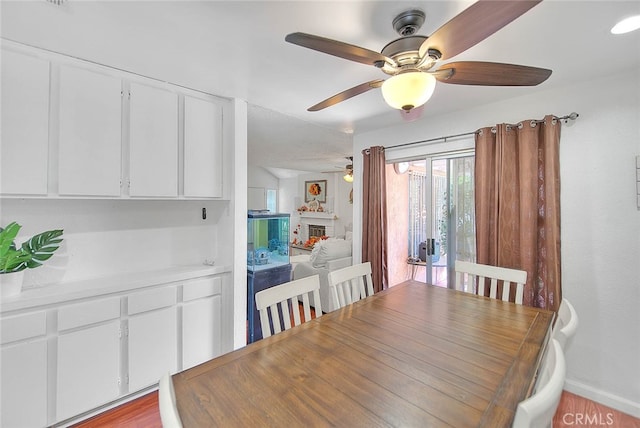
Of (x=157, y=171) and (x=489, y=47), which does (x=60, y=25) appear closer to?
(x=157, y=171)

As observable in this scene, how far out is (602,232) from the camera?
2051mm

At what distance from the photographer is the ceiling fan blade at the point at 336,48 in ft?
3.45

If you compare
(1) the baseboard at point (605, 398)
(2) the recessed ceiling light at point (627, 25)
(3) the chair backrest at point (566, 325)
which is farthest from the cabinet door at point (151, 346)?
(2) the recessed ceiling light at point (627, 25)

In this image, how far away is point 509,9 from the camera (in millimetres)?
874

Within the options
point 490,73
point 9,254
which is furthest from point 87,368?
point 490,73

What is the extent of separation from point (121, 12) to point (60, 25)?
417 mm

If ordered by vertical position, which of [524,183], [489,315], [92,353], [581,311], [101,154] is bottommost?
[92,353]

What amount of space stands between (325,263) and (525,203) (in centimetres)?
222

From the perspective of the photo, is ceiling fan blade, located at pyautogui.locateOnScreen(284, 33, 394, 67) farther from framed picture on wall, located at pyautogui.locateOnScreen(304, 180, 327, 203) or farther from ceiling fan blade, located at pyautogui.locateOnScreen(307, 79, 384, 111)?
framed picture on wall, located at pyautogui.locateOnScreen(304, 180, 327, 203)

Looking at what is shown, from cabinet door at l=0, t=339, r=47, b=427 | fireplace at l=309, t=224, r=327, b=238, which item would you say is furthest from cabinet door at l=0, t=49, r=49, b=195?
fireplace at l=309, t=224, r=327, b=238

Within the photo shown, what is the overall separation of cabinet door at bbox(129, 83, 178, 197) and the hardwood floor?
1531 mm

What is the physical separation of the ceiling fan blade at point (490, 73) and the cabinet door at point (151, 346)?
243 cm

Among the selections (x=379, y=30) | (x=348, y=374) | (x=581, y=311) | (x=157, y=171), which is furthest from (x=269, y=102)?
(x=581, y=311)

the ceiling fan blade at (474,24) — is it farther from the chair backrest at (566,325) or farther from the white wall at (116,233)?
the white wall at (116,233)
